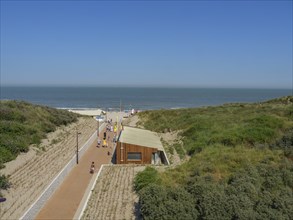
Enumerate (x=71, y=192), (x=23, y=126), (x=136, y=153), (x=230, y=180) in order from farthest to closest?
(x=23, y=126), (x=136, y=153), (x=71, y=192), (x=230, y=180)

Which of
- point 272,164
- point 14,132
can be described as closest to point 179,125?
point 14,132

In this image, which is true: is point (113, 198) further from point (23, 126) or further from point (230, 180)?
point (23, 126)

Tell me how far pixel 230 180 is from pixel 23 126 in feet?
62.1

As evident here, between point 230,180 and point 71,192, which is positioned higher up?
point 230,180

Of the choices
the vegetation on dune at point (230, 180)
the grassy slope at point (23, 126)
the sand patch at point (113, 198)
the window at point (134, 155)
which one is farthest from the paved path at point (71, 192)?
the grassy slope at point (23, 126)

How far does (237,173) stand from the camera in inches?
604

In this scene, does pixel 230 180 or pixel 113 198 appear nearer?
pixel 113 198

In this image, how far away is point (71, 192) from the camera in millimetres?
16062

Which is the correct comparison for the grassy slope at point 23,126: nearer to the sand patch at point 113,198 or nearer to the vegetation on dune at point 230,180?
the sand patch at point 113,198

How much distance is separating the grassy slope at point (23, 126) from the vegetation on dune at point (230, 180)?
10.1 meters

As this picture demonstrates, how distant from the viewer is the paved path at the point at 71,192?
1368cm

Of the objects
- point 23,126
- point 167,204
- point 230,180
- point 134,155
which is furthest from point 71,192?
point 23,126

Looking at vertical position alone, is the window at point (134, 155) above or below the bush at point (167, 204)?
below

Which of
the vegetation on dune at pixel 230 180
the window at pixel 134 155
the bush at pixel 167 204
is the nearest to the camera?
the bush at pixel 167 204
